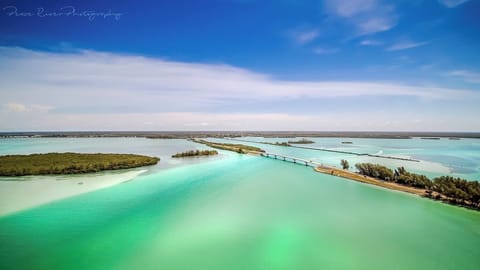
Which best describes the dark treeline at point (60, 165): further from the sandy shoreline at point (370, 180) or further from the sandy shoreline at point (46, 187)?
the sandy shoreline at point (370, 180)

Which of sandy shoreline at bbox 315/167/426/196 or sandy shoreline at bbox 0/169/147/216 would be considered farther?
sandy shoreline at bbox 315/167/426/196

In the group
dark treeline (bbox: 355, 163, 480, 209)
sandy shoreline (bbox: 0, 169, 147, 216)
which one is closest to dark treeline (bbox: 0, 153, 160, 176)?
sandy shoreline (bbox: 0, 169, 147, 216)

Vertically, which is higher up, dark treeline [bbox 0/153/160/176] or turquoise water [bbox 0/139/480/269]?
dark treeline [bbox 0/153/160/176]

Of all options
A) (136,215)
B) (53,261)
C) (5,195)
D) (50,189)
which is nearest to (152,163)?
(50,189)

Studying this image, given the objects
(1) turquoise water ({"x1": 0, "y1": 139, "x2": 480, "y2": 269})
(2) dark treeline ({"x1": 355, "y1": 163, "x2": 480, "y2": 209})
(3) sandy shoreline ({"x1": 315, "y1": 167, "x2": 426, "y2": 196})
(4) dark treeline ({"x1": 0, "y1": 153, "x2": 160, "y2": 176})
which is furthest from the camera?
(4) dark treeline ({"x1": 0, "y1": 153, "x2": 160, "y2": 176})

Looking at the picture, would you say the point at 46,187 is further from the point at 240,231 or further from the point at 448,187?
the point at 448,187

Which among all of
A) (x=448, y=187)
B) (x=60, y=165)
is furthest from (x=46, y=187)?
(x=448, y=187)

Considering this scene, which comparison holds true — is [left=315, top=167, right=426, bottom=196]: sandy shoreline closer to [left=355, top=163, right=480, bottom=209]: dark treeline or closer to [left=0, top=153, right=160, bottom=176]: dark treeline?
[left=355, top=163, right=480, bottom=209]: dark treeline
